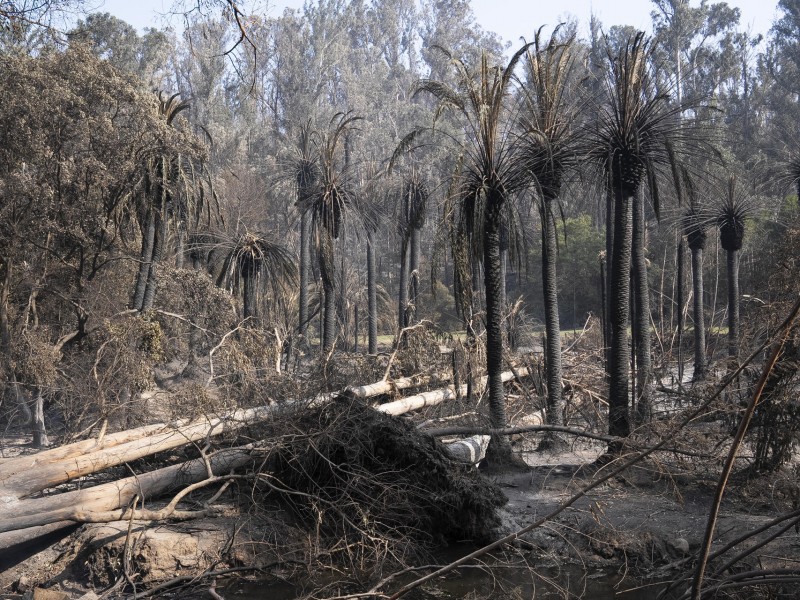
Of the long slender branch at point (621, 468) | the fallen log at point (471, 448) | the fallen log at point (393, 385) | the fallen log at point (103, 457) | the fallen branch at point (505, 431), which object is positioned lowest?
the fallen log at point (471, 448)

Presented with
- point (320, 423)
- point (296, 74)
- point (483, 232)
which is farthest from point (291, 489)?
point (296, 74)

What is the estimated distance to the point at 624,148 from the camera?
12.4 meters

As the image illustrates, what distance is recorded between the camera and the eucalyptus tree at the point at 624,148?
12.1 meters

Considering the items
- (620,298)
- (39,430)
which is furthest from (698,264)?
(39,430)

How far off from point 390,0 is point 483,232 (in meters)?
77.0

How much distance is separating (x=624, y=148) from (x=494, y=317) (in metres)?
3.29

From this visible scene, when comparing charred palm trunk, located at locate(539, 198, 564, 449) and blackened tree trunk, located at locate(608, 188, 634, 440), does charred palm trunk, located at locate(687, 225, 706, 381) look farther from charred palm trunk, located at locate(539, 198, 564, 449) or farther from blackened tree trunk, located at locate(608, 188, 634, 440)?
blackened tree trunk, located at locate(608, 188, 634, 440)

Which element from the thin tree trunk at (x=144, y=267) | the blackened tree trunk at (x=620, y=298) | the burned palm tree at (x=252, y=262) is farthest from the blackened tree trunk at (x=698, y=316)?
the thin tree trunk at (x=144, y=267)

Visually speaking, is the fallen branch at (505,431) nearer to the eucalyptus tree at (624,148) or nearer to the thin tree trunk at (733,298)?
the eucalyptus tree at (624,148)

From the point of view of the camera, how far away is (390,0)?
83312 millimetres

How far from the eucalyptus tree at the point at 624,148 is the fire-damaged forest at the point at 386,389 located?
0.15ft

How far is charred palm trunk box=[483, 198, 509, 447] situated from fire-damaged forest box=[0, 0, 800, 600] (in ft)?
0.15

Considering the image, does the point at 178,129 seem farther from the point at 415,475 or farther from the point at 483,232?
the point at 415,475

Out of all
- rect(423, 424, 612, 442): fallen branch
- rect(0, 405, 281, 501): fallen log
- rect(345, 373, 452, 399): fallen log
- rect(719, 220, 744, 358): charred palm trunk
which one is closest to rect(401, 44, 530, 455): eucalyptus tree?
rect(423, 424, 612, 442): fallen branch
